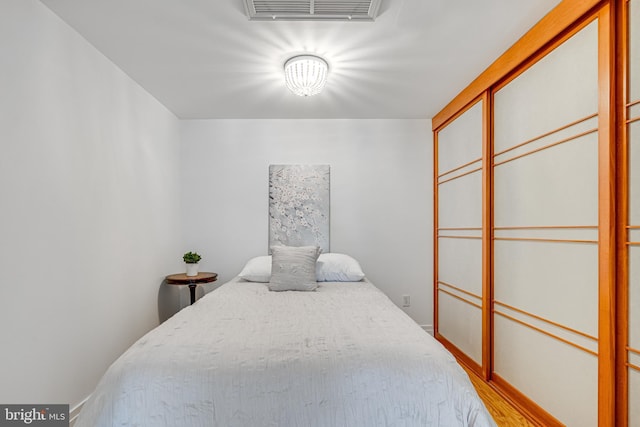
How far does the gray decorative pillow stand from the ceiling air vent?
5.77 ft

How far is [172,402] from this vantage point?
1.36m

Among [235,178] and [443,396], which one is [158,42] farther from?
[443,396]

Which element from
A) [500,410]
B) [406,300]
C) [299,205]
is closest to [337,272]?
[299,205]

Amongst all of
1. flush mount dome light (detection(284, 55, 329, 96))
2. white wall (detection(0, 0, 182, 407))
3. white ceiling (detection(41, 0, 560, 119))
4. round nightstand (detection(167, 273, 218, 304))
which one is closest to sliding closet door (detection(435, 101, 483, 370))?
white ceiling (detection(41, 0, 560, 119))

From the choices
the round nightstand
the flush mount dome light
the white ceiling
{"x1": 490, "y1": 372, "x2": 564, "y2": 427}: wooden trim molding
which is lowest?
{"x1": 490, "y1": 372, "x2": 564, "y2": 427}: wooden trim molding

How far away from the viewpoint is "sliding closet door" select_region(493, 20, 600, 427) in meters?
1.71

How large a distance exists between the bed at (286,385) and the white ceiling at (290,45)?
65.4 inches

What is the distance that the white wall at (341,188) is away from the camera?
378cm

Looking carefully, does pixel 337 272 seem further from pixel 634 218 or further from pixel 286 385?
pixel 634 218

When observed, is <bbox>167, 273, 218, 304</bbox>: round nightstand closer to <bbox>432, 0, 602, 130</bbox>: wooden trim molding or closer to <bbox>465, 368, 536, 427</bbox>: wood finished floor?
<bbox>465, 368, 536, 427</bbox>: wood finished floor

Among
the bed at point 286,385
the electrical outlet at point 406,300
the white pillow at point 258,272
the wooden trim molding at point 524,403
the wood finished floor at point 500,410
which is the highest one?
the white pillow at point 258,272

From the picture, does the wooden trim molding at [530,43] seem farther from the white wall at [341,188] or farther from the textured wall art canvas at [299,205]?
the textured wall art canvas at [299,205]

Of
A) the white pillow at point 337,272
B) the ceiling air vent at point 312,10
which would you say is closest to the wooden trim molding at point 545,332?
the white pillow at point 337,272

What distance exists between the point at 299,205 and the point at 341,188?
48 centimetres
